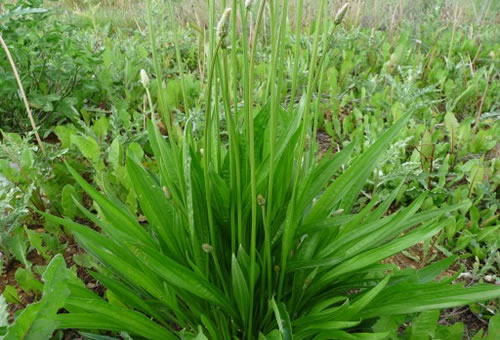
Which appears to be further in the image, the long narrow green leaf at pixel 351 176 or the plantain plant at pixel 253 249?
the long narrow green leaf at pixel 351 176

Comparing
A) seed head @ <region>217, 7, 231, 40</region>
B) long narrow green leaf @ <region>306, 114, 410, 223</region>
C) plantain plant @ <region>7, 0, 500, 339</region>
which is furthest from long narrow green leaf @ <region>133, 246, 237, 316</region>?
seed head @ <region>217, 7, 231, 40</region>

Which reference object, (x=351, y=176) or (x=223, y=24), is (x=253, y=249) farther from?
(x=223, y=24)

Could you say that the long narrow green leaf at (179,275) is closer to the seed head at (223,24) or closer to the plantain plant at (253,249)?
the plantain plant at (253,249)

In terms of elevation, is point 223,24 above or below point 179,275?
above

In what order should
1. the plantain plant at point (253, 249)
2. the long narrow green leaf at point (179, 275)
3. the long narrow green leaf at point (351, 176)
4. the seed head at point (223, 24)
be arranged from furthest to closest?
the long narrow green leaf at point (351, 176), the plantain plant at point (253, 249), the long narrow green leaf at point (179, 275), the seed head at point (223, 24)

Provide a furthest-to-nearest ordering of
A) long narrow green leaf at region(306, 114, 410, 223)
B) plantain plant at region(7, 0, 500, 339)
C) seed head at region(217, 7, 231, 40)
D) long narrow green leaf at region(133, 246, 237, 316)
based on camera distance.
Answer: long narrow green leaf at region(306, 114, 410, 223) → plantain plant at region(7, 0, 500, 339) → long narrow green leaf at region(133, 246, 237, 316) → seed head at region(217, 7, 231, 40)

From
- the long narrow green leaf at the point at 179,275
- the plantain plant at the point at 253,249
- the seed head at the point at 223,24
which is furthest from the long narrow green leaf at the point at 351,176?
A: the seed head at the point at 223,24

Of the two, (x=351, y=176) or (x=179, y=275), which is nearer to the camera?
(x=179, y=275)

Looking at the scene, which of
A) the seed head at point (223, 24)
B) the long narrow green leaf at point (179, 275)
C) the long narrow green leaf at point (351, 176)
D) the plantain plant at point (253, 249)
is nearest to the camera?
the seed head at point (223, 24)

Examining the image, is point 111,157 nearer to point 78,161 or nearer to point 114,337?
point 78,161

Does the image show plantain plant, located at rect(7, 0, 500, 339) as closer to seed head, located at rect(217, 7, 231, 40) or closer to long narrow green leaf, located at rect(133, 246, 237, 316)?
long narrow green leaf, located at rect(133, 246, 237, 316)

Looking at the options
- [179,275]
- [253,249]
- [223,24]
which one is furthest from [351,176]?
[223,24]

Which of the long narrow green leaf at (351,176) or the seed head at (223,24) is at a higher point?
the seed head at (223,24)

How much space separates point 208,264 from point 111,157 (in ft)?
2.74
